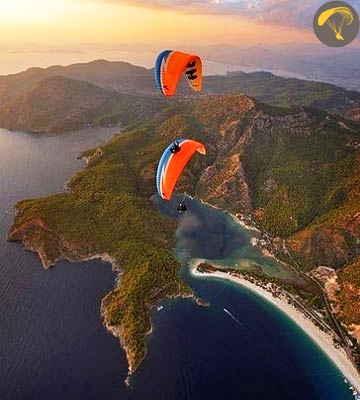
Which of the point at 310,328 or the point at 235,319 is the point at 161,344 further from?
the point at 310,328

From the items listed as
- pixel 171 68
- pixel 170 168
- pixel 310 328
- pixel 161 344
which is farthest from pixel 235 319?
pixel 171 68

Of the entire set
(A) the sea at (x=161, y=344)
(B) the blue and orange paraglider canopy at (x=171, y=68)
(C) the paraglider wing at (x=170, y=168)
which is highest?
(B) the blue and orange paraglider canopy at (x=171, y=68)

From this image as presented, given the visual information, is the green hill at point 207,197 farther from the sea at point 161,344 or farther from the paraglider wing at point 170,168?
the paraglider wing at point 170,168

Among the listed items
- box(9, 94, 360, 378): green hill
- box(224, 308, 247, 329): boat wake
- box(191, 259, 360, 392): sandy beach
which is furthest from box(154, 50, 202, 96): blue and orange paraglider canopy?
box(191, 259, 360, 392): sandy beach

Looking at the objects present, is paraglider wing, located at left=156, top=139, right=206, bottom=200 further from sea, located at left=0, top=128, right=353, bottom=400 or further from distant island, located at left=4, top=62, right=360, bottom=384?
sea, located at left=0, top=128, right=353, bottom=400

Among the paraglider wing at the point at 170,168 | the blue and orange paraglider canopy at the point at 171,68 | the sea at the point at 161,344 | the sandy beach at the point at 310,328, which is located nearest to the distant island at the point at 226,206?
the sandy beach at the point at 310,328

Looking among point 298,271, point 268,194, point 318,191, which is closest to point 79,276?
point 298,271
